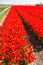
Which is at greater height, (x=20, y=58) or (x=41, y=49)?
(x=20, y=58)

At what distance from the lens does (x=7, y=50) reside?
8141 millimetres

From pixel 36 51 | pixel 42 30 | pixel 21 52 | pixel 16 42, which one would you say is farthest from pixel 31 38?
pixel 21 52

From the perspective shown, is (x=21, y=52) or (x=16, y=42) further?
(x=16, y=42)

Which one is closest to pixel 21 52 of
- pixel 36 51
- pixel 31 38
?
pixel 36 51

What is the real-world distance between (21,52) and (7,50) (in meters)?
0.51

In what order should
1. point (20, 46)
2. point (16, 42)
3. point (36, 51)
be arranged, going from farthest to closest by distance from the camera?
point (36, 51) < point (16, 42) < point (20, 46)

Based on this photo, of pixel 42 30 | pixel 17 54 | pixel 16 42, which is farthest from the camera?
pixel 42 30

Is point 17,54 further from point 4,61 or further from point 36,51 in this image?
point 36,51

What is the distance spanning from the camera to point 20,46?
346 inches

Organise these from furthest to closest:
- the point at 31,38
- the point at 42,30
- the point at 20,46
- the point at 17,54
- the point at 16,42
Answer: the point at 31,38 → the point at 42,30 → the point at 16,42 → the point at 20,46 → the point at 17,54

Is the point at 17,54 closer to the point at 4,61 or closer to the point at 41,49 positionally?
the point at 4,61

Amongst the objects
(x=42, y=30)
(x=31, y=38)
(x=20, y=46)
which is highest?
(x=20, y=46)

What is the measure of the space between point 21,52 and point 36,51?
4.97m

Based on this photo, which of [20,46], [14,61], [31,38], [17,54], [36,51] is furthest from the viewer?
[31,38]
